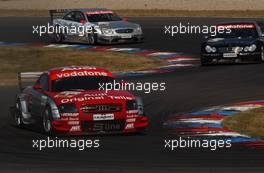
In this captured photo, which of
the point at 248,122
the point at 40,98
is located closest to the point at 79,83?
the point at 40,98

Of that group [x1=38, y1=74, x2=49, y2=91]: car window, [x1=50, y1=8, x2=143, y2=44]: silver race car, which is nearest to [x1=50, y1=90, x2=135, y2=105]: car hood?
[x1=38, y1=74, x2=49, y2=91]: car window

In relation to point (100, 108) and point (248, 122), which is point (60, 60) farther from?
point (100, 108)

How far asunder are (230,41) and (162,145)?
43.2 ft

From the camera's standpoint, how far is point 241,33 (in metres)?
29.8

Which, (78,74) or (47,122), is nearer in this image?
(47,122)

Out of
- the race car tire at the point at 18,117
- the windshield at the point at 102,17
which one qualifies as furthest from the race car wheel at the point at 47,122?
the windshield at the point at 102,17

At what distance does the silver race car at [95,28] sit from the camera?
36.9m

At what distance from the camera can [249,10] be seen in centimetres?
5462

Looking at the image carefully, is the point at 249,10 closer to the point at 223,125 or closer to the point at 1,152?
the point at 223,125

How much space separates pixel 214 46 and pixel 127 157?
14518 mm

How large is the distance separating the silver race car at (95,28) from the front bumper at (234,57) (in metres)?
7.84

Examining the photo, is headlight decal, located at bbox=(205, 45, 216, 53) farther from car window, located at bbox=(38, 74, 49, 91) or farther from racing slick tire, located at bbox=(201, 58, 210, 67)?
car window, located at bbox=(38, 74, 49, 91)

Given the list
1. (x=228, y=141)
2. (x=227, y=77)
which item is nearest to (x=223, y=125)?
(x=228, y=141)

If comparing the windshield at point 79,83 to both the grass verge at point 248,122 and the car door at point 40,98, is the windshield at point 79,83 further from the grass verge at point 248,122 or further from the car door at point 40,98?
the grass verge at point 248,122
